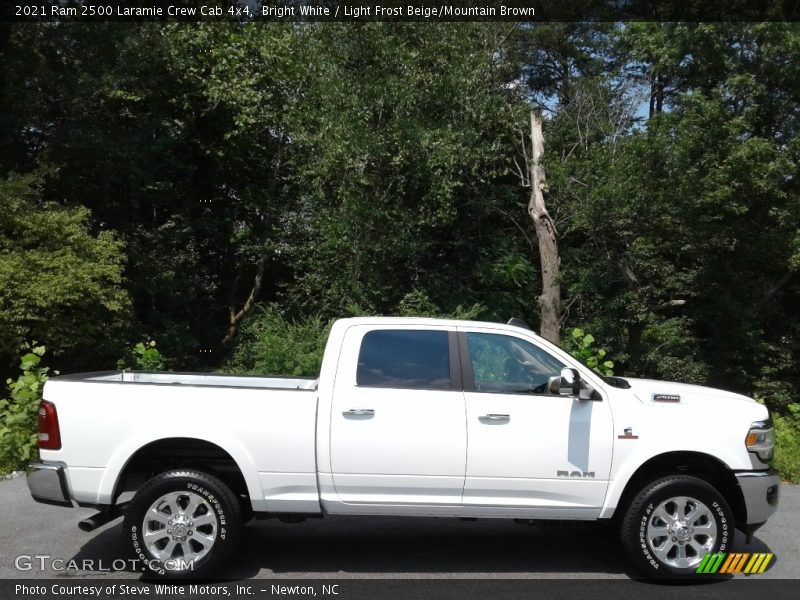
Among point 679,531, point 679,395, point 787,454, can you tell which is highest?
point 679,395

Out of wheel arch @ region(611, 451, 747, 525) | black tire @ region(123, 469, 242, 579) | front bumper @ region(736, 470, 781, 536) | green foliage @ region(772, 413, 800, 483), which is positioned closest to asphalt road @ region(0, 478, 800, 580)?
black tire @ region(123, 469, 242, 579)

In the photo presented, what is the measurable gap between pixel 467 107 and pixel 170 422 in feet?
37.5

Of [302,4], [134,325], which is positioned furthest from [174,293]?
[302,4]

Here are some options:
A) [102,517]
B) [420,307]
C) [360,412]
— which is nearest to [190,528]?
[102,517]

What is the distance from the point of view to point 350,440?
18.5 ft

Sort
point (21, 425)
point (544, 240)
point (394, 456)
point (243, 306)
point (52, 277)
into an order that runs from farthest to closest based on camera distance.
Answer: point (243, 306)
point (544, 240)
point (52, 277)
point (21, 425)
point (394, 456)

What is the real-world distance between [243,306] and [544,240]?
868 cm

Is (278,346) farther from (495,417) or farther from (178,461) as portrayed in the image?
(495,417)

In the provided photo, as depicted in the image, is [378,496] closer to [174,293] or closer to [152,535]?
[152,535]

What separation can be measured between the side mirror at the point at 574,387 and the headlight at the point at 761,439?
116 centimetres

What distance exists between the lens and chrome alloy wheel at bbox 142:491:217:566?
5559 millimetres

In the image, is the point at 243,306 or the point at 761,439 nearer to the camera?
the point at 761,439

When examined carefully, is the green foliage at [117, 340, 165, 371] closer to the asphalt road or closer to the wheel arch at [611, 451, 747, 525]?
the asphalt road

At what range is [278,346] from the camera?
47.5 feet
